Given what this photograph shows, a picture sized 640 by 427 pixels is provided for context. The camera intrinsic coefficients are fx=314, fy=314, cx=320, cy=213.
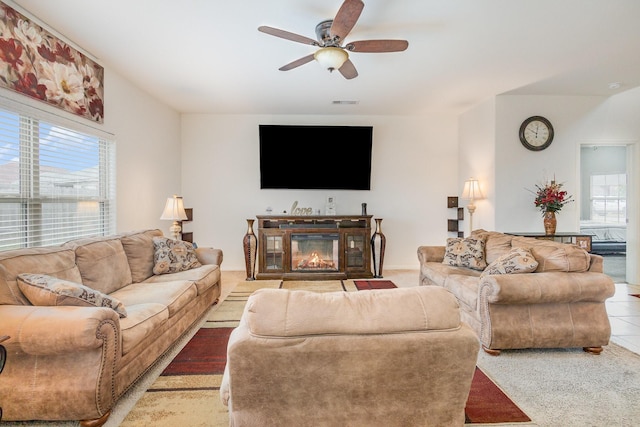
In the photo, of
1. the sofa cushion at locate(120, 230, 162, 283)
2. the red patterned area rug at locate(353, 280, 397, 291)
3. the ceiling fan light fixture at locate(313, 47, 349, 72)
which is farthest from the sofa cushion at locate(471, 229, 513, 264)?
the sofa cushion at locate(120, 230, 162, 283)

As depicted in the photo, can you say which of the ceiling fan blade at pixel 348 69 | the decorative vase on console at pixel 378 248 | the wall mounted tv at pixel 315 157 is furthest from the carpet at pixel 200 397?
the wall mounted tv at pixel 315 157

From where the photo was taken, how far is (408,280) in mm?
4805

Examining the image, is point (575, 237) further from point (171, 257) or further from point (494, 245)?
point (171, 257)

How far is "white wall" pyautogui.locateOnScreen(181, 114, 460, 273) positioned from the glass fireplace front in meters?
0.73

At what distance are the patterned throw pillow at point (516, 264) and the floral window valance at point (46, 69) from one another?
4082 mm

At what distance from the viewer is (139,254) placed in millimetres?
3146

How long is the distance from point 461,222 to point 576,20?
10.8 ft

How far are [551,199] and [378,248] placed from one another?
2.45 metres

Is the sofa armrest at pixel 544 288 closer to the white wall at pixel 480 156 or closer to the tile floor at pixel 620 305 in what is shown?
the tile floor at pixel 620 305

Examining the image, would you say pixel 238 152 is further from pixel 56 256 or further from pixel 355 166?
pixel 56 256

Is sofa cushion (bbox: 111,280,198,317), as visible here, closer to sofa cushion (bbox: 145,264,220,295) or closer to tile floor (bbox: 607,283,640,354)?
sofa cushion (bbox: 145,264,220,295)

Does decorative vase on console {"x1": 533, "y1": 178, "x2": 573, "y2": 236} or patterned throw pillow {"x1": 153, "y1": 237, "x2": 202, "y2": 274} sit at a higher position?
decorative vase on console {"x1": 533, "y1": 178, "x2": 573, "y2": 236}

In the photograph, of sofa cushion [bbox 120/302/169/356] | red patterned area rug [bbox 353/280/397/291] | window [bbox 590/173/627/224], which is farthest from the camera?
window [bbox 590/173/627/224]

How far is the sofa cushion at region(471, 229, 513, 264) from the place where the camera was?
336cm
